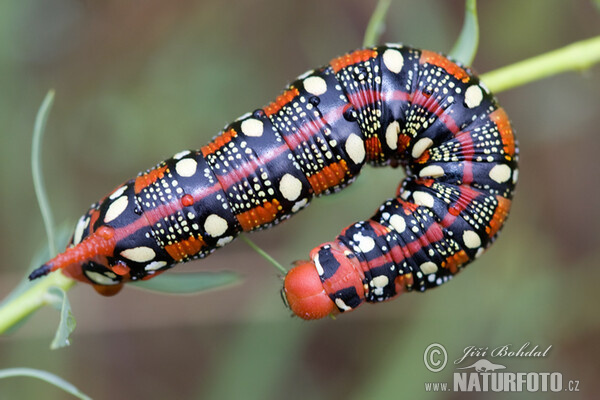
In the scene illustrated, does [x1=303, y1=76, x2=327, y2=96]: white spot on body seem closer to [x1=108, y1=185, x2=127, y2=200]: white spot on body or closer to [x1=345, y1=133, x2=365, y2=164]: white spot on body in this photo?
[x1=345, y1=133, x2=365, y2=164]: white spot on body

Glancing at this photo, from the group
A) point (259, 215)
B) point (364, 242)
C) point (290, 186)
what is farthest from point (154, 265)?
point (364, 242)

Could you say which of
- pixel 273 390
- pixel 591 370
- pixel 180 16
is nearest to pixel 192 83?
pixel 180 16

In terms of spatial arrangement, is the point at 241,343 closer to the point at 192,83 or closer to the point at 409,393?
the point at 409,393

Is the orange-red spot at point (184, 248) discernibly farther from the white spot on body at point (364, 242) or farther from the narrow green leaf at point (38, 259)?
the white spot on body at point (364, 242)

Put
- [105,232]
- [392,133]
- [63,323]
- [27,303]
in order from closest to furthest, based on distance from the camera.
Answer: [63,323], [27,303], [105,232], [392,133]

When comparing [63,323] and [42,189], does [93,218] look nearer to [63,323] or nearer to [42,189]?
[42,189]

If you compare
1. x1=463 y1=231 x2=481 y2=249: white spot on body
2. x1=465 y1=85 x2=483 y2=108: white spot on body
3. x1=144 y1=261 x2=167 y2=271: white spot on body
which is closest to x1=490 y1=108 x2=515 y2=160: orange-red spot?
x1=465 y1=85 x2=483 y2=108: white spot on body

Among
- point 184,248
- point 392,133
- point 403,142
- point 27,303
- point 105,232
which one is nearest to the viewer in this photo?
point 27,303
